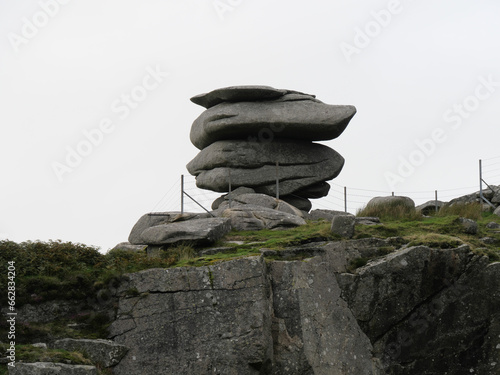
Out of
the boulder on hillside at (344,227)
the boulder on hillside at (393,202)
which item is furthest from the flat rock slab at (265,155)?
the boulder on hillside at (344,227)

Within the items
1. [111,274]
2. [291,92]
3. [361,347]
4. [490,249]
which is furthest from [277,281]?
[291,92]

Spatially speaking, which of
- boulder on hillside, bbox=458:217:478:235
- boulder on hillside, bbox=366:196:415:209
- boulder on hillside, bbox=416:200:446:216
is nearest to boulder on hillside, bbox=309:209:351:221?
boulder on hillside, bbox=366:196:415:209

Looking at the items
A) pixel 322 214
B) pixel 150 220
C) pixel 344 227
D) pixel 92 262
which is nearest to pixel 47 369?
pixel 92 262

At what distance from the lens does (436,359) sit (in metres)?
20.1

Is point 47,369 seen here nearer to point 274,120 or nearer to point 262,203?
point 262,203

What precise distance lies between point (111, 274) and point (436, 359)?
28.7 ft

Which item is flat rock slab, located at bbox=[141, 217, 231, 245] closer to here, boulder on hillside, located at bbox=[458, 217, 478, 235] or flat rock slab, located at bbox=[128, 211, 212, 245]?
flat rock slab, located at bbox=[128, 211, 212, 245]

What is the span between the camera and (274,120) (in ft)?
120

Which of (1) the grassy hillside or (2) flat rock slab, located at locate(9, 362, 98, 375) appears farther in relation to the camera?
(1) the grassy hillside

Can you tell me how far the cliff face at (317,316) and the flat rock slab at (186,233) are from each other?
3968 mm

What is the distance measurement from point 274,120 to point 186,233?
13536 mm

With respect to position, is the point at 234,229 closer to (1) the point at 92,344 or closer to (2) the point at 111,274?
(2) the point at 111,274

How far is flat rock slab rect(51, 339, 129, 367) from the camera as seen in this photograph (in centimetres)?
1844

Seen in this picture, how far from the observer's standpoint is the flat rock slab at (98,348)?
1844cm
